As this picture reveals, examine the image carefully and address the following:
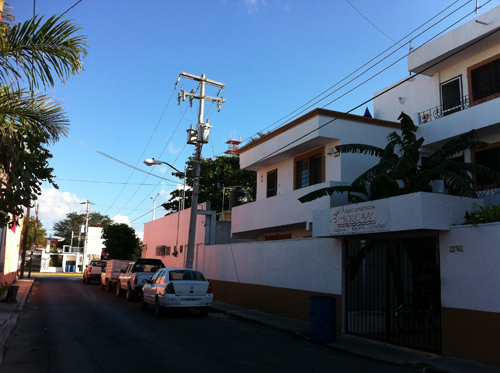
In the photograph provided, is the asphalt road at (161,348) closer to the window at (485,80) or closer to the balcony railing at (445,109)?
the balcony railing at (445,109)

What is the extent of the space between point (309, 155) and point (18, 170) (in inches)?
462

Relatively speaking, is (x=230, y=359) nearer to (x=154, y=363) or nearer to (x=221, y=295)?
(x=154, y=363)

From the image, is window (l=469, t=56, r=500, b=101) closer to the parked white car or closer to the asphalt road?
the asphalt road

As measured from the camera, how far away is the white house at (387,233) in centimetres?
916

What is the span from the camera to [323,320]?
10852 millimetres

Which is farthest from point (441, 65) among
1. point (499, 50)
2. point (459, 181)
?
point (459, 181)

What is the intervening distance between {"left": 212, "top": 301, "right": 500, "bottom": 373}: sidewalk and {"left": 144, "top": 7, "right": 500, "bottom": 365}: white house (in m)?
0.29

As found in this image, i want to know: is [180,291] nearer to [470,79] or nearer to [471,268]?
[471,268]

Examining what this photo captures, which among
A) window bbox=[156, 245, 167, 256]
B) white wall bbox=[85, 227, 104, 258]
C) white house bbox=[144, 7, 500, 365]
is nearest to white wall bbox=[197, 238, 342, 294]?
white house bbox=[144, 7, 500, 365]

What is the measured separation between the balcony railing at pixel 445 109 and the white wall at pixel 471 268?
851 cm

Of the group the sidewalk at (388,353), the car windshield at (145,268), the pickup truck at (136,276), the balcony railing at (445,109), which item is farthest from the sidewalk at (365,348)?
the balcony railing at (445,109)

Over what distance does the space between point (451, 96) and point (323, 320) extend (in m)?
11.6

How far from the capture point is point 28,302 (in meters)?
19.0

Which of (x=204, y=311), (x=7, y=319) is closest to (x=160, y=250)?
(x=204, y=311)
